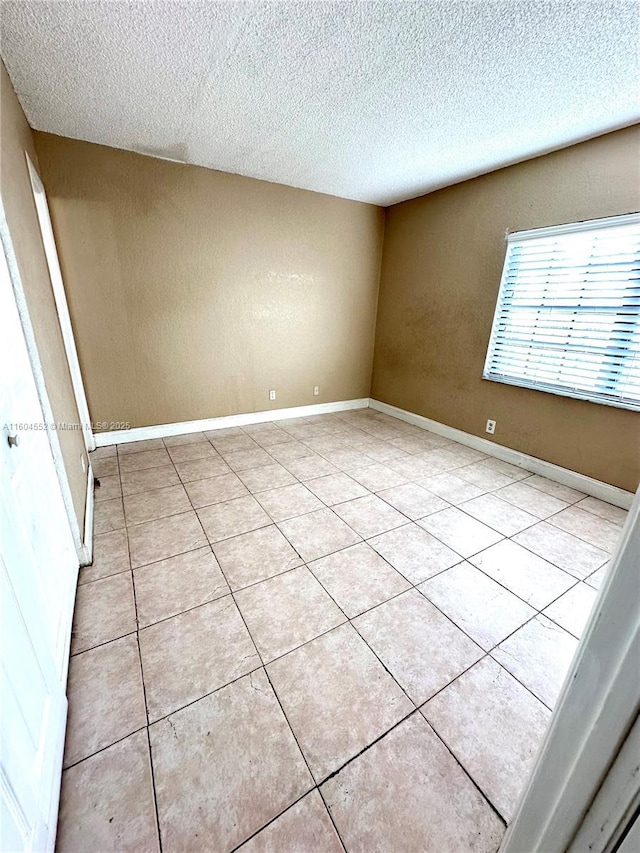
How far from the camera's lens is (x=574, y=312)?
262 cm

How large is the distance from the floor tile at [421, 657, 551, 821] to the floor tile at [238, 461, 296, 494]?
1.72 meters

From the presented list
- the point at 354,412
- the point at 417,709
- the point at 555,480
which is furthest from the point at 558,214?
the point at 417,709

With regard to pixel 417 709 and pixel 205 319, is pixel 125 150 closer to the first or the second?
pixel 205 319

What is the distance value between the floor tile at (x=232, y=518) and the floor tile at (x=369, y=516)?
0.54 metres

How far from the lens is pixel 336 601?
1.64 meters

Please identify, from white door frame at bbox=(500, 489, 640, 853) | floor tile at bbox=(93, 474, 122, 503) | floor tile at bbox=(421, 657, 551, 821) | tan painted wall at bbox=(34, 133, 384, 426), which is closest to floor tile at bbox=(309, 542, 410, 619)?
floor tile at bbox=(421, 657, 551, 821)

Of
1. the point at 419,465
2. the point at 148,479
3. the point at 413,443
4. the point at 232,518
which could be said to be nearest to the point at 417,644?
the point at 232,518

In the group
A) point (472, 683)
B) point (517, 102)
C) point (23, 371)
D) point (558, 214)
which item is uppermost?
point (517, 102)

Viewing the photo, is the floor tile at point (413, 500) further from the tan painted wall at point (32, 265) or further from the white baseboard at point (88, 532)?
the tan painted wall at point (32, 265)

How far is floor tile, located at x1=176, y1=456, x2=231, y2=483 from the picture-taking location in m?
2.76

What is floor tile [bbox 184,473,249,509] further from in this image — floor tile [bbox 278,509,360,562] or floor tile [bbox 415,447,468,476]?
floor tile [bbox 415,447,468,476]

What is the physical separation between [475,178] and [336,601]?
3.70 meters

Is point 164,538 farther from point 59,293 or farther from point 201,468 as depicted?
point 59,293

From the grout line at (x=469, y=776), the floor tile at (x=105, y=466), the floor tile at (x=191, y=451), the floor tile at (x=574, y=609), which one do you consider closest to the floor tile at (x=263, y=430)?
the floor tile at (x=191, y=451)
